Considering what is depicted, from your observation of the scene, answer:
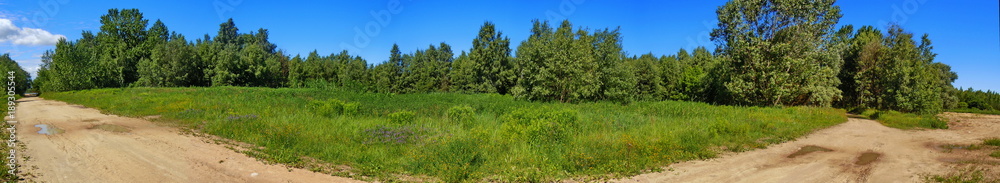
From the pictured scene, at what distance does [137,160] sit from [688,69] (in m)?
50.5

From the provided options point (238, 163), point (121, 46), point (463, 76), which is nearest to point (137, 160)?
point (238, 163)

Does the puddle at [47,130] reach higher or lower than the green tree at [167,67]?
lower

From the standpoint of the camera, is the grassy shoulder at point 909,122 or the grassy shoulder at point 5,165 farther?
the grassy shoulder at point 909,122

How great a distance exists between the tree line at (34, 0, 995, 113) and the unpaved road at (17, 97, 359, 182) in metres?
22.6

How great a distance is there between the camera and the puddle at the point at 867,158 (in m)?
8.94

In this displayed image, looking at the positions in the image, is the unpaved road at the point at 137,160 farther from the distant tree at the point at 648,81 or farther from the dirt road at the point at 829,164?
the distant tree at the point at 648,81

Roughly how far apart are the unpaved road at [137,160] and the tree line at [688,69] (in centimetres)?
2262

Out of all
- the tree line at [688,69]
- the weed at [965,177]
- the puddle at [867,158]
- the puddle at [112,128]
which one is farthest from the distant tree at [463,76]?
the weed at [965,177]

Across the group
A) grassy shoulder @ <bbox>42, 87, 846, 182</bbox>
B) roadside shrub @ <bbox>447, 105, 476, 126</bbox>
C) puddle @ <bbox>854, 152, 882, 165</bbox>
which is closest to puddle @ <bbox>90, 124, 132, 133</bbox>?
grassy shoulder @ <bbox>42, 87, 846, 182</bbox>

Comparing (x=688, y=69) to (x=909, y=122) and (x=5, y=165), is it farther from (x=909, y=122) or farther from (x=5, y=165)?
(x=5, y=165)

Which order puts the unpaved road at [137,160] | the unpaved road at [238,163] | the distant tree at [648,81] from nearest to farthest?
the unpaved road at [137,160]
the unpaved road at [238,163]
the distant tree at [648,81]

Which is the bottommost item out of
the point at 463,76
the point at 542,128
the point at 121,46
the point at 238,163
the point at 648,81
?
the point at 238,163

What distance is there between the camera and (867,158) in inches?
371

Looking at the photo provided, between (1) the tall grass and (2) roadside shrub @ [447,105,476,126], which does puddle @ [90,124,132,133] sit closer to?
(2) roadside shrub @ [447,105,476,126]
